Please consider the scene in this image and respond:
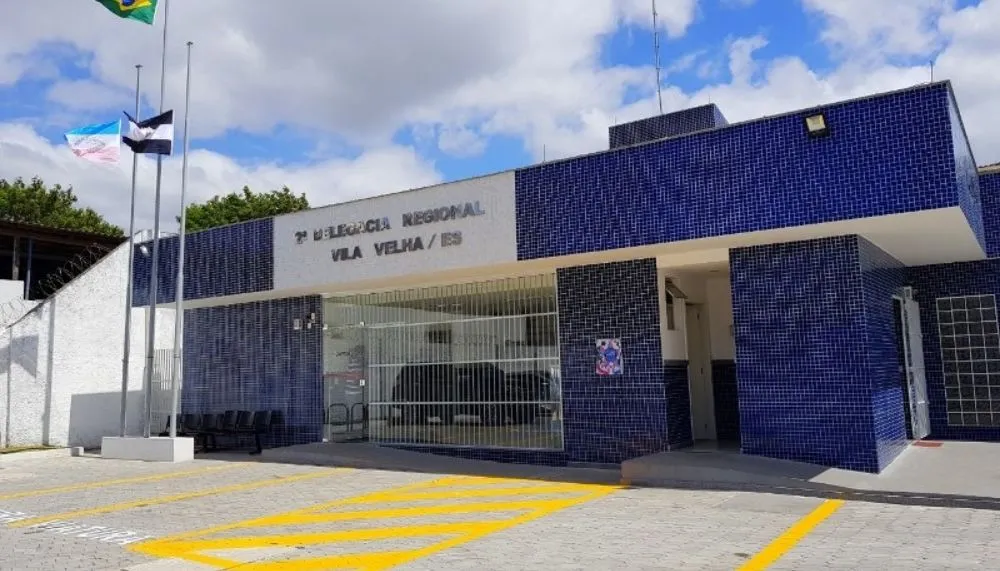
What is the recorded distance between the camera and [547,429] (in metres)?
13.1

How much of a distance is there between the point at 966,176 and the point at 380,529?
29.7 ft

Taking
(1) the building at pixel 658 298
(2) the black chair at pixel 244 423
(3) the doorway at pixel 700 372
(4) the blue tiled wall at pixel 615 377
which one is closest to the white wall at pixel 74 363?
(1) the building at pixel 658 298

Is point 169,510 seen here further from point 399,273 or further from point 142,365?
point 142,365

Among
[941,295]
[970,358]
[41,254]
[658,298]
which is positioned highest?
[41,254]

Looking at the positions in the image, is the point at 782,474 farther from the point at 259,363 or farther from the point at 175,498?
the point at 259,363

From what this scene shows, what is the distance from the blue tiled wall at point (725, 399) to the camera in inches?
548

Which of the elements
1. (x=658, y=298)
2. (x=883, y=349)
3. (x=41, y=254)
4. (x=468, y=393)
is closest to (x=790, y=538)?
(x=883, y=349)

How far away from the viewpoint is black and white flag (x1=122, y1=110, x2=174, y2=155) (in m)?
15.6

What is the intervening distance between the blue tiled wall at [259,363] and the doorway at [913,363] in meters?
10.9

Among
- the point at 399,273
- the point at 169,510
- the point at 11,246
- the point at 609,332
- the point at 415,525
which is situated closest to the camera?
the point at 415,525

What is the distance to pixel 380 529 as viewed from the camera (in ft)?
26.4

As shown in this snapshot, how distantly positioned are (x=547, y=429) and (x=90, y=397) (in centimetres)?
1211

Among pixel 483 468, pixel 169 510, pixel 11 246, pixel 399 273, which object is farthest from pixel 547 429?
pixel 11 246

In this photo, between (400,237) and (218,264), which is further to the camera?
(218,264)
